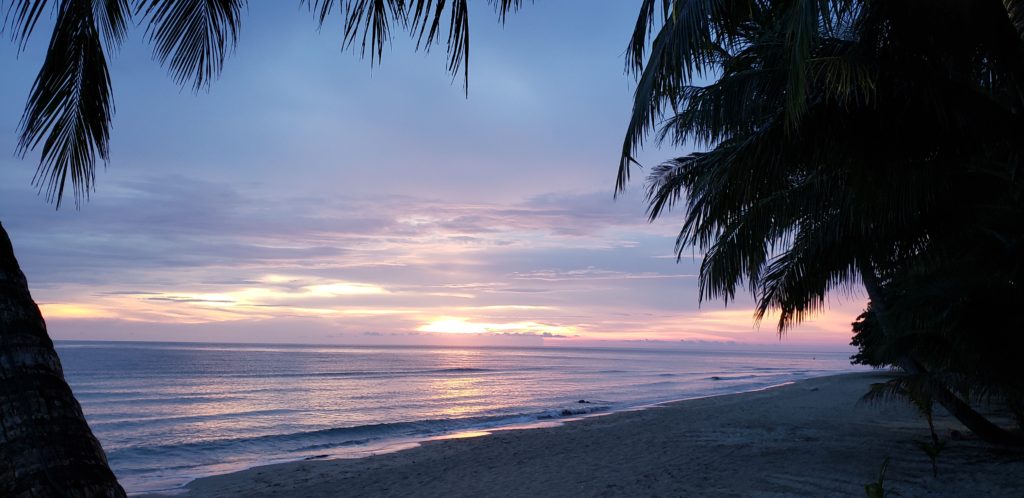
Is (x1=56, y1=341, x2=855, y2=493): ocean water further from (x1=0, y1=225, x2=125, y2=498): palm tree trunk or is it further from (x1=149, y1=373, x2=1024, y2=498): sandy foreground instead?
(x1=0, y1=225, x2=125, y2=498): palm tree trunk

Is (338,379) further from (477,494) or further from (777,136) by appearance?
(777,136)

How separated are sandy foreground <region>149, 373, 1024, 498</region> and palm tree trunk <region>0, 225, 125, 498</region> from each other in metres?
7.28

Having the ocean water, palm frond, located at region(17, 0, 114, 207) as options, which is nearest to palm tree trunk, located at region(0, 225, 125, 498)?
palm frond, located at region(17, 0, 114, 207)

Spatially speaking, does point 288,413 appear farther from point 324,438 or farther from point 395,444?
point 395,444

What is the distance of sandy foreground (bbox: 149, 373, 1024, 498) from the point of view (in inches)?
306

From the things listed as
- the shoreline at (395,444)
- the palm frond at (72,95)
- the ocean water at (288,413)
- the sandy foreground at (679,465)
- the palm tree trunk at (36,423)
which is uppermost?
the palm frond at (72,95)

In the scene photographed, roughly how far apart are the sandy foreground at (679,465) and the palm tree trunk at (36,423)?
7.28 metres

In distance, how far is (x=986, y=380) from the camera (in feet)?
21.8

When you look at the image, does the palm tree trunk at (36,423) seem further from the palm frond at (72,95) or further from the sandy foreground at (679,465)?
the sandy foreground at (679,465)

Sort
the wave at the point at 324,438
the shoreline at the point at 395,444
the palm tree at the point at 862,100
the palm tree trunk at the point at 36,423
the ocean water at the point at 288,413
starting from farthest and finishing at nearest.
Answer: the wave at the point at 324,438 < the ocean water at the point at 288,413 < the shoreline at the point at 395,444 < the palm tree at the point at 862,100 < the palm tree trunk at the point at 36,423

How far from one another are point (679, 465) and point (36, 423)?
948cm

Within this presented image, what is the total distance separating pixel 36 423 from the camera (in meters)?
1.26

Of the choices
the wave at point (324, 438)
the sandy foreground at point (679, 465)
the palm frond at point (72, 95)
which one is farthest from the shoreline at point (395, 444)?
the palm frond at point (72, 95)

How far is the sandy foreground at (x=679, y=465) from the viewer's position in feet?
25.5
